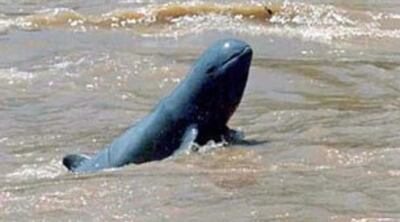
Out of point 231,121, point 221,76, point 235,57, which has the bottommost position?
point 231,121

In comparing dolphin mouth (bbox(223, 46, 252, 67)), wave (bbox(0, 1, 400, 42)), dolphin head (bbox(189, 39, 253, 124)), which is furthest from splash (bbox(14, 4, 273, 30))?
dolphin mouth (bbox(223, 46, 252, 67))

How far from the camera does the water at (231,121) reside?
5391mm

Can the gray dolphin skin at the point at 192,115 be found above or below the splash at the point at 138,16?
above

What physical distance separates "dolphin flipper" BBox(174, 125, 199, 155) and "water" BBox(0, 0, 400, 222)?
0.11m

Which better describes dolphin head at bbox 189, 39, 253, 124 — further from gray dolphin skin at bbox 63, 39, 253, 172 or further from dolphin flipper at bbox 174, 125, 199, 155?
dolphin flipper at bbox 174, 125, 199, 155

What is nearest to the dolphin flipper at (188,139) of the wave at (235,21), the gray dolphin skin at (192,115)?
the gray dolphin skin at (192,115)

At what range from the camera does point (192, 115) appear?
7.21 metres

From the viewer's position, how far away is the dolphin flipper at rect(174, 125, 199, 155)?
22.8ft

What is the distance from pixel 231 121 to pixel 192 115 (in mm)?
1856

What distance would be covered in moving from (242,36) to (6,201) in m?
8.85

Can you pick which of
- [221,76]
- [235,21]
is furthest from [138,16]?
[221,76]

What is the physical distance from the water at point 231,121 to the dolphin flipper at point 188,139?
11 centimetres

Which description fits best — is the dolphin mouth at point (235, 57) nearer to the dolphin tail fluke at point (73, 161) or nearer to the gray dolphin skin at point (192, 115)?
the gray dolphin skin at point (192, 115)

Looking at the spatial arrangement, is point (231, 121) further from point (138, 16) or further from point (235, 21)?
point (138, 16)
